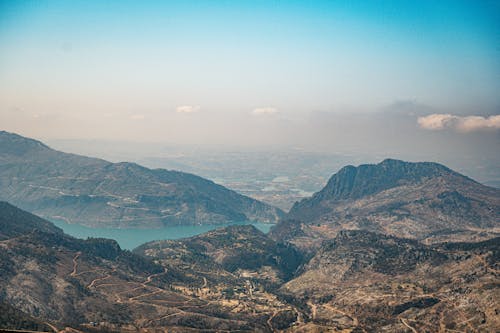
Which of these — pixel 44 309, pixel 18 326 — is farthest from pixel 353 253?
pixel 18 326

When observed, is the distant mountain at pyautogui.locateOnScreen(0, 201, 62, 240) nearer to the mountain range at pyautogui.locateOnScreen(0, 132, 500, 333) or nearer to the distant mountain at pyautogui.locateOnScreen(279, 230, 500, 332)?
the mountain range at pyautogui.locateOnScreen(0, 132, 500, 333)

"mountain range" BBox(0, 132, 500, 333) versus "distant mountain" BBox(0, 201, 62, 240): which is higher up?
"distant mountain" BBox(0, 201, 62, 240)

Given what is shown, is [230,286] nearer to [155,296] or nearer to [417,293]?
[155,296]

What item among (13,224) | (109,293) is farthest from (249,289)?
(13,224)

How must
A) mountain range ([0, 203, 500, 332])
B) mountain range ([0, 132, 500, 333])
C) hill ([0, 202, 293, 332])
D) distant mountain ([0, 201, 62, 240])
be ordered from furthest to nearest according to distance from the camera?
distant mountain ([0, 201, 62, 240]) → mountain range ([0, 203, 500, 332]) → mountain range ([0, 132, 500, 333]) → hill ([0, 202, 293, 332])

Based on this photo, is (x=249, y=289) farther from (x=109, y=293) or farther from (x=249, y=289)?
(x=109, y=293)

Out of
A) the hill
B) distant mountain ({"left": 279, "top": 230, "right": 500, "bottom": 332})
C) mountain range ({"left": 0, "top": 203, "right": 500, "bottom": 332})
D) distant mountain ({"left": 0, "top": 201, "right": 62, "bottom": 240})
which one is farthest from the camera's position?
distant mountain ({"left": 0, "top": 201, "right": 62, "bottom": 240})

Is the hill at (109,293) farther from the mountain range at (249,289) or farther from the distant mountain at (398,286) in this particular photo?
the distant mountain at (398,286)

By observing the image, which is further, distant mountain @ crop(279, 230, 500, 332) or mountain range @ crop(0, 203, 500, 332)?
distant mountain @ crop(279, 230, 500, 332)

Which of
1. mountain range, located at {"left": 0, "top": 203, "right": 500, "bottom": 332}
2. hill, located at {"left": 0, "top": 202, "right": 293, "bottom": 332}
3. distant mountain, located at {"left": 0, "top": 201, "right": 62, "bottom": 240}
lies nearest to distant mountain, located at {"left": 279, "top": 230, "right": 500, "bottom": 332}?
mountain range, located at {"left": 0, "top": 203, "right": 500, "bottom": 332}
